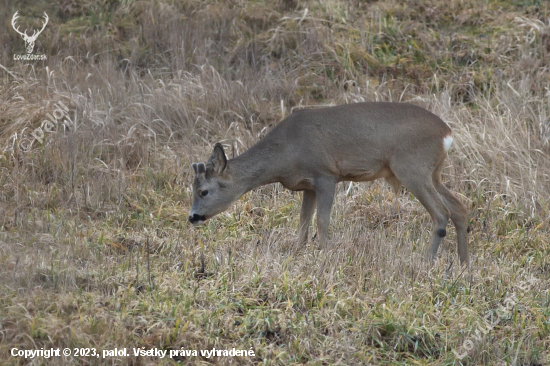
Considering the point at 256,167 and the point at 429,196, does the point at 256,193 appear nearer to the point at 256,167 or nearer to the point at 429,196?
the point at 256,167

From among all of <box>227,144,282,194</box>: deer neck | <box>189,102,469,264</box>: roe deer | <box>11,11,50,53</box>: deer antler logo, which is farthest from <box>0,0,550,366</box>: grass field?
<box>227,144,282,194</box>: deer neck

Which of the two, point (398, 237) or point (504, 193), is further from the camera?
point (504, 193)

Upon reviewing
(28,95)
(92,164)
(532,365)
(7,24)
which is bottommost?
(532,365)

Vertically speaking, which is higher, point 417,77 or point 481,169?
point 417,77

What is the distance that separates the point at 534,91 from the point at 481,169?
211 cm

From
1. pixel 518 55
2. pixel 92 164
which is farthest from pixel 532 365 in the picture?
pixel 518 55

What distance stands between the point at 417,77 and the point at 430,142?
3845 mm

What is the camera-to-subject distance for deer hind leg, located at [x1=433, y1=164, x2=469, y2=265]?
738 cm

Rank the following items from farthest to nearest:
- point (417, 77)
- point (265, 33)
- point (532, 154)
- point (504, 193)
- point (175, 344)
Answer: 1. point (265, 33)
2. point (417, 77)
3. point (532, 154)
4. point (504, 193)
5. point (175, 344)

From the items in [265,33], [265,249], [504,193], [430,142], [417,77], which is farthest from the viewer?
[265,33]

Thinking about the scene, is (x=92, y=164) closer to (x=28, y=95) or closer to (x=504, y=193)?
(x=28, y=95)

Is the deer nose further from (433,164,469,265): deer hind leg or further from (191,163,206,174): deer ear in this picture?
(433,164,469,265): deer hind leg

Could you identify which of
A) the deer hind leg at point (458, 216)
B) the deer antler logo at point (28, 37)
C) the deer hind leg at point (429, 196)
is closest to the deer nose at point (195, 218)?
the deer hind leg at point (429, 196)

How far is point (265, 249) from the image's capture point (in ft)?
22.2
